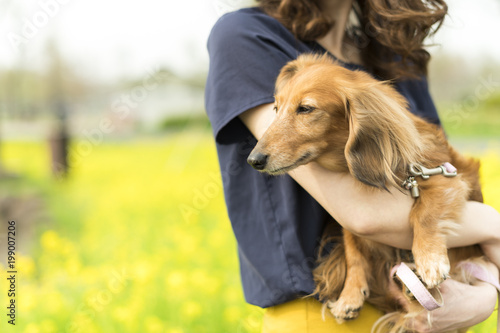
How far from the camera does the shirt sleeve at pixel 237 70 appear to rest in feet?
5.37

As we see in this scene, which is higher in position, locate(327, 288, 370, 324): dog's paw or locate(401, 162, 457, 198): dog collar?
locate(401, 162, 457, 198): dog collar

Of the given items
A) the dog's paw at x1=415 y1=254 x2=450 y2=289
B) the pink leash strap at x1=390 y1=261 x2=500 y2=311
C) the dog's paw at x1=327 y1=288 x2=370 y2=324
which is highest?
the dog's paw at x1=415 y1=254 x2=450 y2=289

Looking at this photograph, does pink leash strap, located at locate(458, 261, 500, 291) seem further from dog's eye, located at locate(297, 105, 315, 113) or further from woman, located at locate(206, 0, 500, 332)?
dog's eye, located at locate(297, 105, 315, 113)

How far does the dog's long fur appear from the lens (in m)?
1.53

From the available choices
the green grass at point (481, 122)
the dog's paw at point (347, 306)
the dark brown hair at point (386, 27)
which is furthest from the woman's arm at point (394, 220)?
the green grass at point (481, 122)

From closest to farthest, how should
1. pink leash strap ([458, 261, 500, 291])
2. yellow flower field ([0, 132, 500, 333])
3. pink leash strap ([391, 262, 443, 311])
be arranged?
1. pink leash strap ([391, 262, 443, 311])
2. pink leash strap ([458, 261, 500, 291])
3. yellow flower field ([0, 132, 500, 333])

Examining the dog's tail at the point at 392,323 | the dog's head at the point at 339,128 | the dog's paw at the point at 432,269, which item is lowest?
the dog's tail at the point at 392,323

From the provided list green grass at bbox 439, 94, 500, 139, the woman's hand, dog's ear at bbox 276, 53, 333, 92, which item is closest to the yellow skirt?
the woman's hand

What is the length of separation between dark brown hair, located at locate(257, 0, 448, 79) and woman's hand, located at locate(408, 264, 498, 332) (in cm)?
96

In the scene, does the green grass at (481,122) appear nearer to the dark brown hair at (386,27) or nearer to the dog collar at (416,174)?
the dark brown hair at (386,27)

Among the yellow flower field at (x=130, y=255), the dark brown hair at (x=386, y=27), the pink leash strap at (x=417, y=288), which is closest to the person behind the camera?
the pink leash strap at (x=417, y=288)

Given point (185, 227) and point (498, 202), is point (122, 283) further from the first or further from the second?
point (498, 202)

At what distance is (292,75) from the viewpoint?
1.68 meters

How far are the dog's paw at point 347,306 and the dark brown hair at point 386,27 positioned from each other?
1013mm
